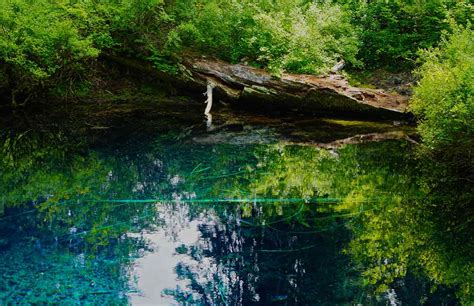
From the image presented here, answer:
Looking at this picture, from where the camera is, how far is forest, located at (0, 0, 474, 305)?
575cm

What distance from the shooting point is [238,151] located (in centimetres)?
1069

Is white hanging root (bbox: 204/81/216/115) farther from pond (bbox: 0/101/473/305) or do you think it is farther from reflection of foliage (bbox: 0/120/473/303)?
reflection of foliage (bbox: 0/120/473/303)

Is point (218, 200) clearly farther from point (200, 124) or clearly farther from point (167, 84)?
point (167, 84)

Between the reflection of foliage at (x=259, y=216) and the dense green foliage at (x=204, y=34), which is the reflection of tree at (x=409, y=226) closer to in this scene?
the reflection of foliage at (x=259, y=216)

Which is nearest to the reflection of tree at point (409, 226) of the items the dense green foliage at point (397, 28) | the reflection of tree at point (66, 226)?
the reflection of tree at point (66, 226)

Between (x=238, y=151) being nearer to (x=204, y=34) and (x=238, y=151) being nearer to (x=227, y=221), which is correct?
(x=227, y=221)

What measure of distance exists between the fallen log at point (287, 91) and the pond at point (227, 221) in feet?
4.30

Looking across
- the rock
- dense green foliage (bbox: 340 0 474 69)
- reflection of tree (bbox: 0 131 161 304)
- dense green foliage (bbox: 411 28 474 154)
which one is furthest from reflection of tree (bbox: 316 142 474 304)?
dense green foliage (bbox: 340 0 474 69)

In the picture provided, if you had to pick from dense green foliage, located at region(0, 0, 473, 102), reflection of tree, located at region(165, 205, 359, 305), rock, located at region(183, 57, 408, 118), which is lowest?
reflection of tree, located at region(165, 205, 359, 305)

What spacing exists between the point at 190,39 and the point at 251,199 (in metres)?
8.53

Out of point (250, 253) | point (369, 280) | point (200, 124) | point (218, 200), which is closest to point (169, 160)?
point (218, 200)

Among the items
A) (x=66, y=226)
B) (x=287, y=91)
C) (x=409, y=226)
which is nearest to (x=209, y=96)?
(x=287, y=91)

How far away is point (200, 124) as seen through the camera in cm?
1324

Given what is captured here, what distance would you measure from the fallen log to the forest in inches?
2.2
